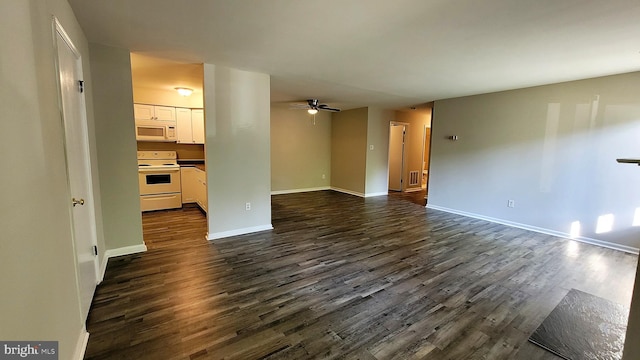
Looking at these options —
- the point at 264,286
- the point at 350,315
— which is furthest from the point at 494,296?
the point at 264,286

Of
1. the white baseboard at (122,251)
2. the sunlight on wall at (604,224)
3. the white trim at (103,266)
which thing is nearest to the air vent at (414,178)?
the sunlight on wall at (604,224)

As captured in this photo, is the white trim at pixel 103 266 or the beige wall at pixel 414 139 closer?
the white trim at pixel 103 266

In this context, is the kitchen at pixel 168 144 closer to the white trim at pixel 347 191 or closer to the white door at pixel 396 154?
the white trim at pixel 347 191

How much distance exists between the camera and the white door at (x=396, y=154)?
27.3ft

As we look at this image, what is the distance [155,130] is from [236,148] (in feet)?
9.03

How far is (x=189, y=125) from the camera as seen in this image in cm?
605

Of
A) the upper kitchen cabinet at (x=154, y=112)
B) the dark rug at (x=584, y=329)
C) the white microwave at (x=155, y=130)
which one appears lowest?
the dark rug at (x=584, y=329)

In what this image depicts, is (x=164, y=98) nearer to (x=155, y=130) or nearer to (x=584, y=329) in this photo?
(x=155, y=130)

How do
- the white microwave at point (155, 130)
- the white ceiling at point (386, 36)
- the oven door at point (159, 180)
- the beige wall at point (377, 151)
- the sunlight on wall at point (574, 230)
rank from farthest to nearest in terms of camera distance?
the beige wall at point (377, 151)
the white microwave at point (155, 130)
the oven door at point (159, 180)
the sunlight on wall at point (574, 230)
the white ceiling at point (386, 36)

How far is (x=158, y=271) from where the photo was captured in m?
2.96

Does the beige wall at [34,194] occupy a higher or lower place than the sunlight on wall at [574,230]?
higher

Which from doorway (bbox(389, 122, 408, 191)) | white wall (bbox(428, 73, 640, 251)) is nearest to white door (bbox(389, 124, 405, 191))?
doorway (bbox(389, 122, 408, 191))

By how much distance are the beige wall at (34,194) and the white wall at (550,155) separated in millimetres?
6050

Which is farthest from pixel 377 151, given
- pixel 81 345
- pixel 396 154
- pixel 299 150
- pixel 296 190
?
pixel 81 345
